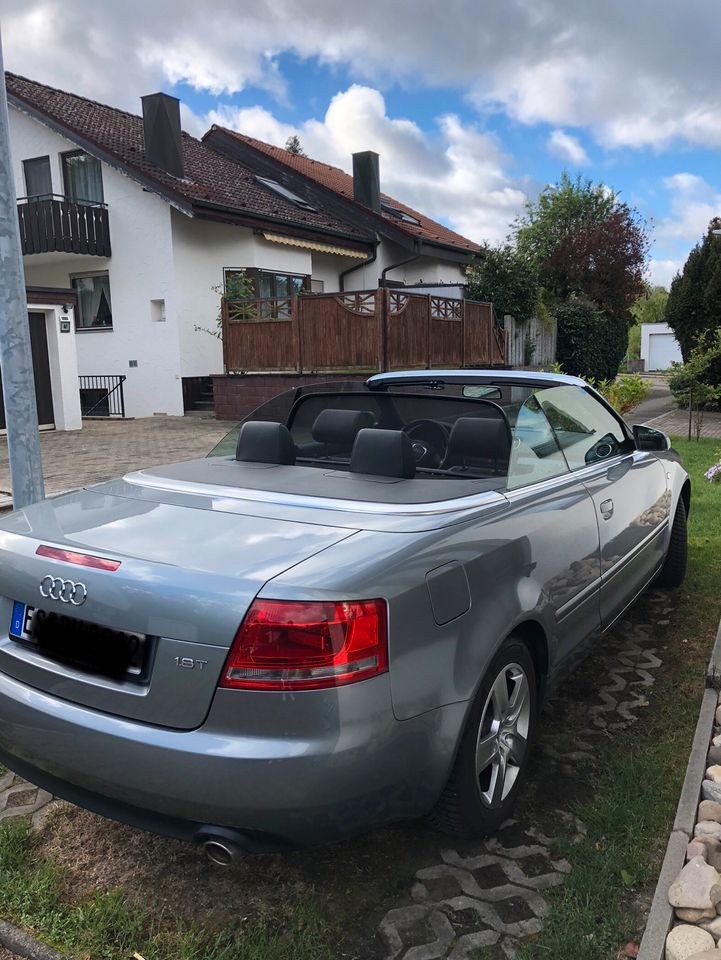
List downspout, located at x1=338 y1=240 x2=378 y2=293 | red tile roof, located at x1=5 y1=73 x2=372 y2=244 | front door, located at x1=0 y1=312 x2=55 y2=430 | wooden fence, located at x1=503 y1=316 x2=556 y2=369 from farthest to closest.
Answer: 1. downspout, located at x1=338 y1=240 x2=378 y2=293
2. wooden fence, located at x1=503 y1=316 x2=556 y2=369
3. red tile roof, located at x1=5 y1=73 x2=372 y2=244
4. front door, located at x1=0 y1=312 x2=55 y2=430

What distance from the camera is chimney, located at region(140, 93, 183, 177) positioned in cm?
1853

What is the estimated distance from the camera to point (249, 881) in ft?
8.30

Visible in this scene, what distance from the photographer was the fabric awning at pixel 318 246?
18750 mm

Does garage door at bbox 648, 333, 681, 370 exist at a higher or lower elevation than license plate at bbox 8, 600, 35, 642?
higher

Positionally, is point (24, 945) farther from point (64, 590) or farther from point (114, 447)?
point (114, 447)

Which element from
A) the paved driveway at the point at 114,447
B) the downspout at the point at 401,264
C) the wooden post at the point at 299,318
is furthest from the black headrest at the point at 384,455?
the downspout at the point at 401,264

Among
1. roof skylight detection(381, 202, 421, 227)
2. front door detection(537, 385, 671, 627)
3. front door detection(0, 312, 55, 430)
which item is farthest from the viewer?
roof skylight detection(381, 202, 421, 227)

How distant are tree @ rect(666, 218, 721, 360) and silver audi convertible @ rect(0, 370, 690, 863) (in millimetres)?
17139

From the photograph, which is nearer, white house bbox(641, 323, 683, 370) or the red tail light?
the red tail light

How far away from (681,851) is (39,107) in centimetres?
2035

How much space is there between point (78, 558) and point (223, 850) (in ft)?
3.02

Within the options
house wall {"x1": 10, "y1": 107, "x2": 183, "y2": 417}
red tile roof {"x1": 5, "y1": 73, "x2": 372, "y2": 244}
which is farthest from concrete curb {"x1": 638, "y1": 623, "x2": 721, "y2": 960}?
house wall {"x1": 10, "y1": 107, "x2": 183, "y2": 417}

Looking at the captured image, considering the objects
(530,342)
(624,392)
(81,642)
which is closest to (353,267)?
(530,342)

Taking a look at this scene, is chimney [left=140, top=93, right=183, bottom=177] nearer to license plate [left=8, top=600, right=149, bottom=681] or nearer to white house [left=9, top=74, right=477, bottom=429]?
white house [left=9, top=74, right=477, bottom=429]
